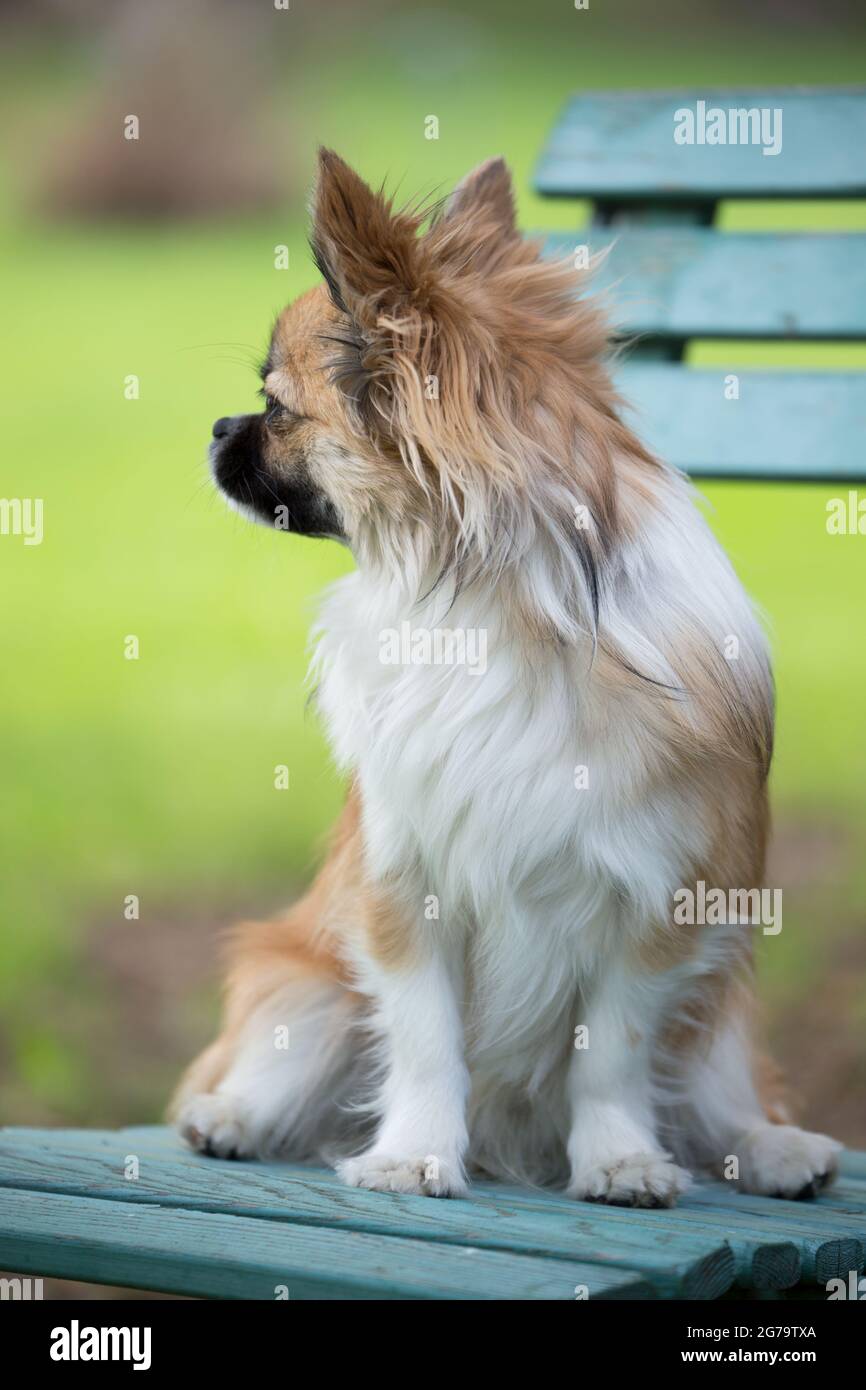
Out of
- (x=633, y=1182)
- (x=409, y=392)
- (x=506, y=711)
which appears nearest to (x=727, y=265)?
(x=409, y=392)

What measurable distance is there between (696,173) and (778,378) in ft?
1.65

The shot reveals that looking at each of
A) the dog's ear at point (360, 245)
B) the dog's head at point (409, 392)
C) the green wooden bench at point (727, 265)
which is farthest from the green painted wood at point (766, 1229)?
the green wooden bench at point (727, 265)

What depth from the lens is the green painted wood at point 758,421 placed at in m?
3.39

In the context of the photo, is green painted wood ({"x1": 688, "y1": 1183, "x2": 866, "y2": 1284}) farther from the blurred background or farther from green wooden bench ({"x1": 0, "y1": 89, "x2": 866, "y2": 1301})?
the blurred background

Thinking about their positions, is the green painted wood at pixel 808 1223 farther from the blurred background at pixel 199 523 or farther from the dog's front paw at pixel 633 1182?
the blurred background at pixel 199 523

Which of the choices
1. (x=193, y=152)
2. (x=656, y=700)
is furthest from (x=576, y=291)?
(x=193, y=152)

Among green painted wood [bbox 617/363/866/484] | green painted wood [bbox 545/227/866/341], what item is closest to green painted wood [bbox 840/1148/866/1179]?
green painted wood [bbox 617/363/866/484]

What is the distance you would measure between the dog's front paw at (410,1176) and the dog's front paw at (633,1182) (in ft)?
0.64

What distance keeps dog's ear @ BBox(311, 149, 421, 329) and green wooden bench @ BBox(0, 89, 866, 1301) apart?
53 cm

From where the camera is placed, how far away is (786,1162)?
2.67 m

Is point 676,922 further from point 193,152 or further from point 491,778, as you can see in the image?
point 193,152

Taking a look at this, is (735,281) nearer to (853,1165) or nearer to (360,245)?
(360,245)

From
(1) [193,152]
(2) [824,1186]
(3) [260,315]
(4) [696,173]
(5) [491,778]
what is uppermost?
(1) [193,152]

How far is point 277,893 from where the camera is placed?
5293 mm
